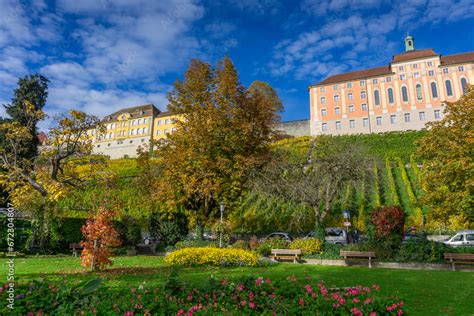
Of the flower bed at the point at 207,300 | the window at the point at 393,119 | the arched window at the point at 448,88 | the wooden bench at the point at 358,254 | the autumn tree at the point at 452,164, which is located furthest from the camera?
the window at the point at 393,119

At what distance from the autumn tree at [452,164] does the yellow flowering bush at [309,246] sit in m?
6.15

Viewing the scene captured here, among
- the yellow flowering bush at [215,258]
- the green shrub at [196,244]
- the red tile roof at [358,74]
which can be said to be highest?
the red tile roof at [358,74]

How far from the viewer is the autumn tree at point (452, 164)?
53.0 feet

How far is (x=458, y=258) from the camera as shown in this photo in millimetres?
13844

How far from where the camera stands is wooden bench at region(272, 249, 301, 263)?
1702 centimetres

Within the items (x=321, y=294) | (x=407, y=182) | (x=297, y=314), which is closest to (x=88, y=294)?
(x=297, y=314)

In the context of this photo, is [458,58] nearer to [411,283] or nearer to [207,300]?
[411,283]

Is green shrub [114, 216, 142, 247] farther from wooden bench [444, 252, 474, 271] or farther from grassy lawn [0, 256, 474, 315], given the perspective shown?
wooden bench [444, 252, 474, 271]

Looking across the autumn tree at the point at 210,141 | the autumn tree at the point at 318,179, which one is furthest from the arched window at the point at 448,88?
the autumn tree at the point at 210,141

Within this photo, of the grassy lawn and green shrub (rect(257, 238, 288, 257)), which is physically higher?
green shrub (rect(257, 238, 288, 257))

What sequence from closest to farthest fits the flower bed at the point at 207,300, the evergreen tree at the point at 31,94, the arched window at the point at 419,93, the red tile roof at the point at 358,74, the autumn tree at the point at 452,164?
the flower bed at the point at 207,300 < the autumn tree at the point at 452,164 < the evergreen tree at the point at 31,94 < the arched window at the point at 419,93 < the red tile roof at the point at 358,74

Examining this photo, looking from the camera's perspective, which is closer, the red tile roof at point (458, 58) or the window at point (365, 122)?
the red tile roof at point (458, 58)

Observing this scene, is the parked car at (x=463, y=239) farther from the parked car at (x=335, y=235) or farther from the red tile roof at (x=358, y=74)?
the red tile roof at (x=358, y=74)

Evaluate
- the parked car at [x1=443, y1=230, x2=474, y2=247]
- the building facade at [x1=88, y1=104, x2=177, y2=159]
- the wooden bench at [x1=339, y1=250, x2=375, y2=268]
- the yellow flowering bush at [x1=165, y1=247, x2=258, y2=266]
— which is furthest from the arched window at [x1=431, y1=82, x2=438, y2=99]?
the yellow flowering bush at [x1=165, y1=247, x2=258, y2=266]
